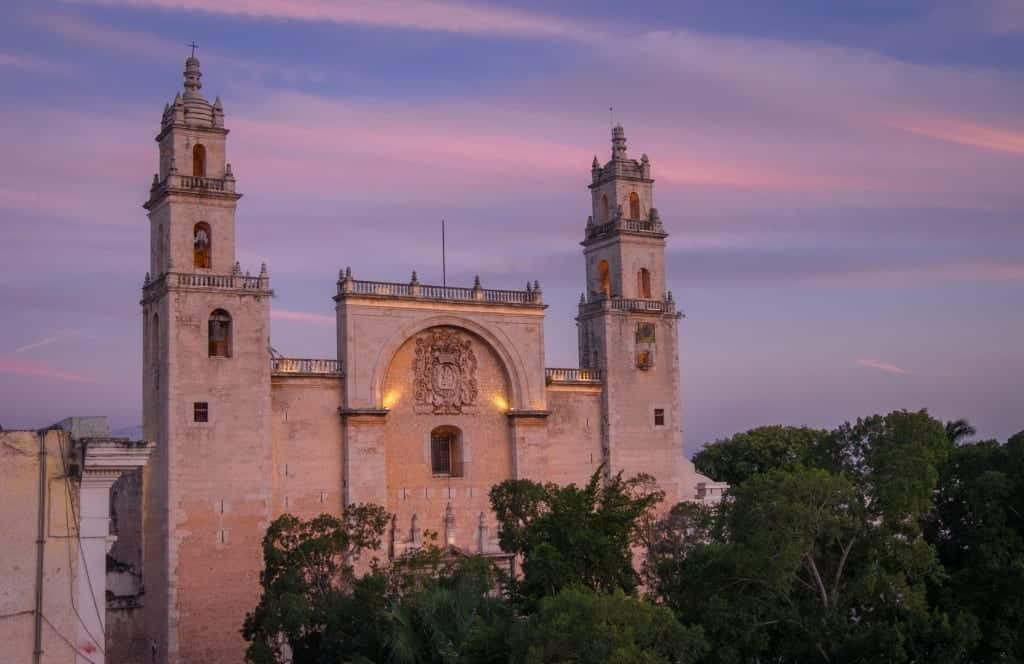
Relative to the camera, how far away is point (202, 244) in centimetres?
4156

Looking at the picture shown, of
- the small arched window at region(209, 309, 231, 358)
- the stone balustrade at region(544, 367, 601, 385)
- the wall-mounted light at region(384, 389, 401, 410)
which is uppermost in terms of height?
the small arched window at region(209, 309, 231, 358)

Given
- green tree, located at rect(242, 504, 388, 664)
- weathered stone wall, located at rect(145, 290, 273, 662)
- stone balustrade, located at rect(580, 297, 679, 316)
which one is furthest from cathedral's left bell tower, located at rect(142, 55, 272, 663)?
stone balustrade, located at rect(580, 297, 679, 316)

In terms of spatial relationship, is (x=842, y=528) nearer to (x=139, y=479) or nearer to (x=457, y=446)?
(x=457, y=446)

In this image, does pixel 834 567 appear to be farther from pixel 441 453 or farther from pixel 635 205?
pixel 635 205

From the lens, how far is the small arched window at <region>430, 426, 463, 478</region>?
4512 centimetres

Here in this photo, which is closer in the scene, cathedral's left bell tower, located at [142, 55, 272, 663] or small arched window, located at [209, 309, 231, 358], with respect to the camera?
cathedral's left bell tower, located at [142, 55, 272, 663]

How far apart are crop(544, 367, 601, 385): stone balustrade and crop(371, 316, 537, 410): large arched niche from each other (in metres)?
1.46

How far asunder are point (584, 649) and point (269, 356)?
21.2 meters

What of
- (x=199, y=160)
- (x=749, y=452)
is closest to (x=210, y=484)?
(x=199, y=160)

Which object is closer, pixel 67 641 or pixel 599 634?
pixel 67 641

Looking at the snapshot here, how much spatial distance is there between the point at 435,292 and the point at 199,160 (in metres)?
9.43

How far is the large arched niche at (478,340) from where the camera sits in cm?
4322

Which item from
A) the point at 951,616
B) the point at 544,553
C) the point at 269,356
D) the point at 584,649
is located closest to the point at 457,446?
the point at 269,356

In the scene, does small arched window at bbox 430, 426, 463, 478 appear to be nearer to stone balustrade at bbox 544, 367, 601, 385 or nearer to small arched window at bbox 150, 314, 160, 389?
stone balustrade at bbox 544, 367, 601, 385
